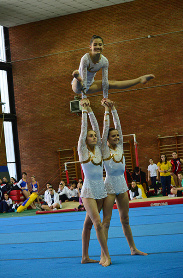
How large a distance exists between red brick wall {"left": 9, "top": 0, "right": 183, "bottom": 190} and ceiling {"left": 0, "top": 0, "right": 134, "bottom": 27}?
11.7 inches

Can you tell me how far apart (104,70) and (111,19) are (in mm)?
11685

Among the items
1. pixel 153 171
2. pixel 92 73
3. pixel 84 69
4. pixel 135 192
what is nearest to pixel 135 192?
pixel 135 192

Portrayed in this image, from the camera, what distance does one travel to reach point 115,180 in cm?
450

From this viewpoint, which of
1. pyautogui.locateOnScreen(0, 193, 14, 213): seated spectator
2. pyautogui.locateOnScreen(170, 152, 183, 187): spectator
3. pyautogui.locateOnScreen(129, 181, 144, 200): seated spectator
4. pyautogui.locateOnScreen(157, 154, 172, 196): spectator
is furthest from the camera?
pyautogui.locateOnScreen(0, 193, 14, 213): seated spectator

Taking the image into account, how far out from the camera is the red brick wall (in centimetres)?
1479

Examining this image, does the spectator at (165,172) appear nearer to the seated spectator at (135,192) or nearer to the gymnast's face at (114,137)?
the seated spectator at (135,192)

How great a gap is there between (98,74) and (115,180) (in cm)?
1159

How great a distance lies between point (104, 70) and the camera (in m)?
4.65

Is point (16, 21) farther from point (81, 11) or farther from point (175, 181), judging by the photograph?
point (175, 181)

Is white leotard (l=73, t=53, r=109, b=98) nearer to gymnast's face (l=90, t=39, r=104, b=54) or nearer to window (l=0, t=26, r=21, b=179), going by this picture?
gymnast's face (l=90, t=39, r=104, b=54)

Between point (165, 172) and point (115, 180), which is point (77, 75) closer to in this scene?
point (115, 180)

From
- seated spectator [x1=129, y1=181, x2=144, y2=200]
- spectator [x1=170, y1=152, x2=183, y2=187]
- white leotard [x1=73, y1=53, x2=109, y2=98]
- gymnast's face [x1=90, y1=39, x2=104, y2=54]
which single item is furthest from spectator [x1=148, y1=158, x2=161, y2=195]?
gymnast's face [x1=90, y1=39, x2=104, y2=54]

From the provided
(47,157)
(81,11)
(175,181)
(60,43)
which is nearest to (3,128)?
(47,157)

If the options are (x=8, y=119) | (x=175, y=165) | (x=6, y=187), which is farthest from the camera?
(x=8, y=119)
